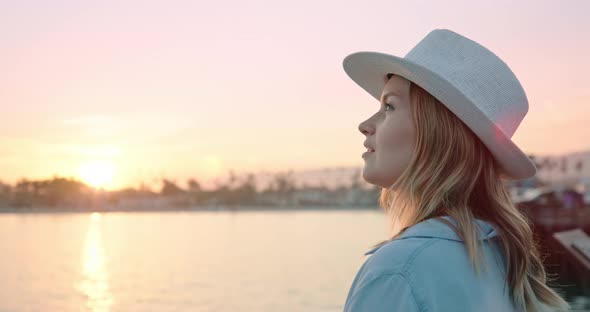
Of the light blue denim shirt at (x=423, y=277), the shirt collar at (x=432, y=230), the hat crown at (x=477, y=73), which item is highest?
the hat crown at (x=477, y=73)

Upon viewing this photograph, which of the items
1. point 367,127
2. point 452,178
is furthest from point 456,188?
point 367,127

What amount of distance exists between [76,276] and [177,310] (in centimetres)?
1379

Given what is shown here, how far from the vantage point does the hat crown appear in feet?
4.90

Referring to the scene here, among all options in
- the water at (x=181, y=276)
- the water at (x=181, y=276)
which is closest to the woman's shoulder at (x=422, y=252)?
the water at (x=181, y=276)

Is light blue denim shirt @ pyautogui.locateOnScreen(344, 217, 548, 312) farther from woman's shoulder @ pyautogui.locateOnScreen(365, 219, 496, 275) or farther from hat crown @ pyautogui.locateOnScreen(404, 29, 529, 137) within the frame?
hat crown @ pyautogui.locateOnScreen(404, 29, 529, 137)

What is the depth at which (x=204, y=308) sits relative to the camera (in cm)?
2125

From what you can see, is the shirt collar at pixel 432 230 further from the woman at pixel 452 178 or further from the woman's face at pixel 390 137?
the woman's face at pixel 390 137

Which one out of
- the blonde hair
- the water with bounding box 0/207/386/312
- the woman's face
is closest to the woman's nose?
the woman's face

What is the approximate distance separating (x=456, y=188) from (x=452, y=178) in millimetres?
27

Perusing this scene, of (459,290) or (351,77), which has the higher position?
(351,77)

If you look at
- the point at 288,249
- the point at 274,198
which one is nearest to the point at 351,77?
the point at 288,249

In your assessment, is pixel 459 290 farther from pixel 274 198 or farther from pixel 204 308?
pixel 274 198

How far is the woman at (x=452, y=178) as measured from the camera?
51.3 inches

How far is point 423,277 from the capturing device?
1.27 meters
